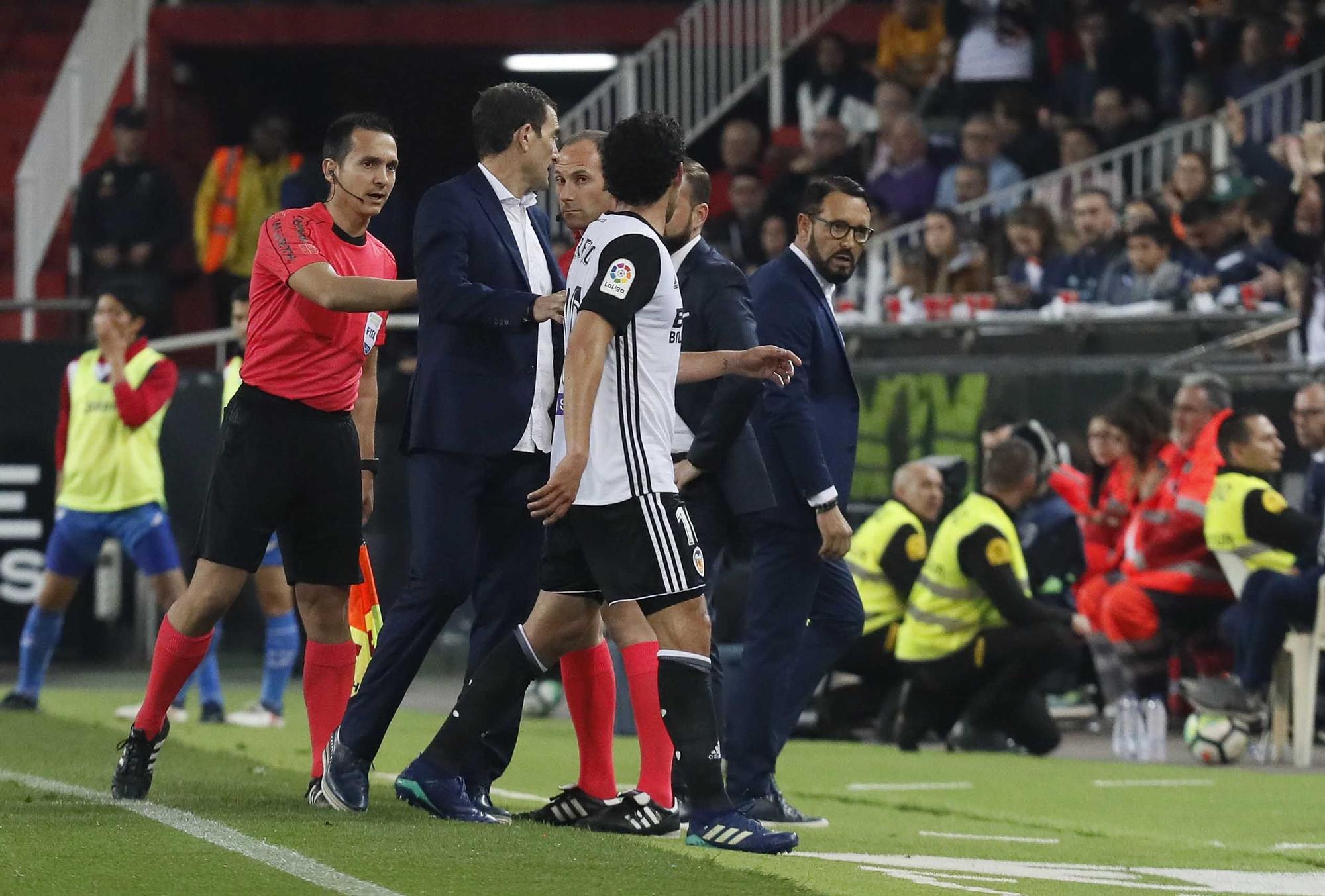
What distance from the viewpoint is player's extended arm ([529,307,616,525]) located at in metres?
→ 6.11

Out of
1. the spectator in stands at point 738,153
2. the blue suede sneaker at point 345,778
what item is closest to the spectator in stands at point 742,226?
the spectator in stands at point 738,153

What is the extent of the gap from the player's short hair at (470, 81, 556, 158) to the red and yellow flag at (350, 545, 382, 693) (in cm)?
140

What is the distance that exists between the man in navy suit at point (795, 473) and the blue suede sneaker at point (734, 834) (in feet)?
3.29

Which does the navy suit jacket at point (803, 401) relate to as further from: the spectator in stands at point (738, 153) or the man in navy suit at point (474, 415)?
the spectator in stands at point (738, 153)

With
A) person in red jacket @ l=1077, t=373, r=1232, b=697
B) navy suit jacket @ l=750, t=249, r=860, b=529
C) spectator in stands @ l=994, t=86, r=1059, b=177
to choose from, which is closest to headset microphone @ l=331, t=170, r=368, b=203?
navy suit jacket @ l=750, t=249, r=860, b=529

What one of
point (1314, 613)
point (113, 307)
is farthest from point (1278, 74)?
point (113, 307)

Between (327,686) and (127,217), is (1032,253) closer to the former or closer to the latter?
(127,217)

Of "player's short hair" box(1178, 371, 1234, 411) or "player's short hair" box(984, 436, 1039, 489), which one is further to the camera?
"player's short hair" box(1178, 371, 1234, 411)

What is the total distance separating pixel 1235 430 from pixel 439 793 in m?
5.53

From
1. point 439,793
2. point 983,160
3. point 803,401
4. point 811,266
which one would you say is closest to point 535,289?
point 803,401

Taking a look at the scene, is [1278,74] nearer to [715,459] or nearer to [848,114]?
[848,114]

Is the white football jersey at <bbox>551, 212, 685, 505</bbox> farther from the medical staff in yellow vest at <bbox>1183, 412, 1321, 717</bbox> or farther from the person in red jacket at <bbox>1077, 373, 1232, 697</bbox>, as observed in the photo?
the person in red jacket at <bbox>1077, 373, 1232, 697</bbox>

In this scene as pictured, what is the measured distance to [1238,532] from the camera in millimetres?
10922

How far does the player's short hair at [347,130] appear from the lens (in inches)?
273
